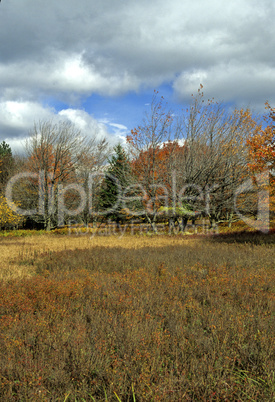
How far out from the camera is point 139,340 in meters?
3.04

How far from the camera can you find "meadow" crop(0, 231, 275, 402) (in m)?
2.42

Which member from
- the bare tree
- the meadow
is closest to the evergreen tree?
the bare tree

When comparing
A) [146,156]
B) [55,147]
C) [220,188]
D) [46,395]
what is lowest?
[46,395]

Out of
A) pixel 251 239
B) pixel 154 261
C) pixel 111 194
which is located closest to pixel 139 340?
pixel 154 261

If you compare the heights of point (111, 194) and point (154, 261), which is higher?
point (111, 194)

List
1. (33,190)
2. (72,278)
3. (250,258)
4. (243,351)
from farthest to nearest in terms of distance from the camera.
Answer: (33,190), (250,258), (72,278), (243,351)

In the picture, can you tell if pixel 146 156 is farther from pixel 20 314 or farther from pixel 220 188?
pixel 20 314

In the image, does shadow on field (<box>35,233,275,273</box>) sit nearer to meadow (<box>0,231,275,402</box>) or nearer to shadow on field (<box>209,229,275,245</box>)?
meadow (<box>0,231,275,402</box>)

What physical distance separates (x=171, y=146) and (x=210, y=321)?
1544 cm

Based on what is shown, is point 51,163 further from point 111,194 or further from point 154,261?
point 154,261

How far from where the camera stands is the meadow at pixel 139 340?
2.42 metres

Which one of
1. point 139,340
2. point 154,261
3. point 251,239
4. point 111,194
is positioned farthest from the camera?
point 111,194

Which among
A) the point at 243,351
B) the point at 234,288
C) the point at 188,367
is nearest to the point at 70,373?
the point at 188,367

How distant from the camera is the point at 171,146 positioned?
59.5 ft
